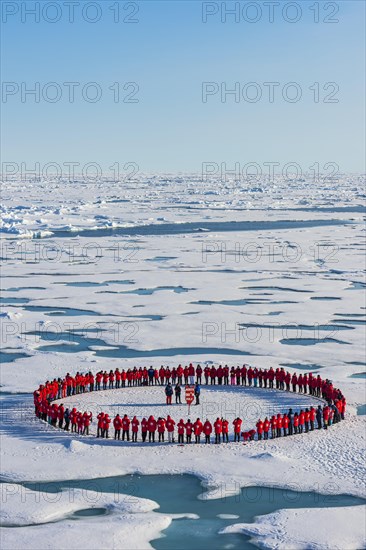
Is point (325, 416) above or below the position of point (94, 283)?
below

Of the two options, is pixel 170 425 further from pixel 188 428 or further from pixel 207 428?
→ pixel 207 428

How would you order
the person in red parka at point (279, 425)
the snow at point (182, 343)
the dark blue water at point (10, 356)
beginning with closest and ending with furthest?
the snow at point (182, 343) → the person in red parka at point (279, 425) → the dark blue water at point (10, 356)

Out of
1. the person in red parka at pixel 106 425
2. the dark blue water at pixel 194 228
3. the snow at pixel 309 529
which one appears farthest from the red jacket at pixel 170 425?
the dark blue water at pixel 194 228

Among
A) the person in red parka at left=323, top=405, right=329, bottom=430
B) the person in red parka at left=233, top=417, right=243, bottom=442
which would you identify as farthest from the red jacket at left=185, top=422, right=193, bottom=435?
the person in red parka at left=323, top=405, right=329, bottom=430

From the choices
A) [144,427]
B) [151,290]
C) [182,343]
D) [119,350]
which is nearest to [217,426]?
[144,427]

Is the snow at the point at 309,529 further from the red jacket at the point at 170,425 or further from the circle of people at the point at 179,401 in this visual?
the red jacket at the point at 170,425
